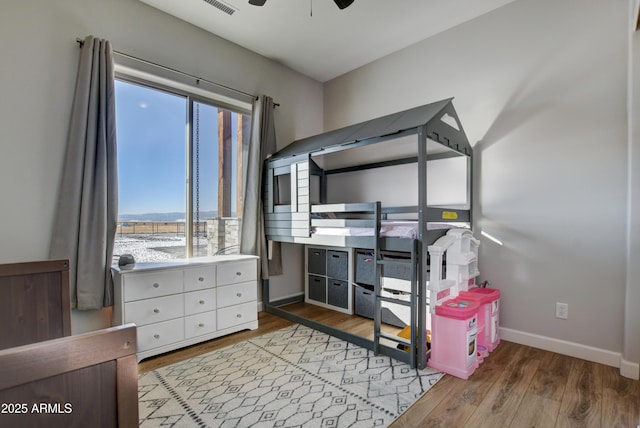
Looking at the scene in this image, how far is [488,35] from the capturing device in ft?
8.77

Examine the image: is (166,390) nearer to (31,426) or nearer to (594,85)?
(31,426)

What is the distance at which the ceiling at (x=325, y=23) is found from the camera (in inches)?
101

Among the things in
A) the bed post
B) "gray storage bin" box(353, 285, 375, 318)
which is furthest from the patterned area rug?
"gray storage bin" box(353, 285, 375, 318)

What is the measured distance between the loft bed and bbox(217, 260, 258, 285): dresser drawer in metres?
0.43

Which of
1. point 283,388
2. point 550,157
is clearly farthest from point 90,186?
point 550,157

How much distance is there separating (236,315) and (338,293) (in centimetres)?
111

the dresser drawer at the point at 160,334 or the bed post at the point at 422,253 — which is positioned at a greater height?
the bed post at the point at 422,253

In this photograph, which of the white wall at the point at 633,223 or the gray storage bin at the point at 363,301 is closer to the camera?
the white wall at the point at 633,223

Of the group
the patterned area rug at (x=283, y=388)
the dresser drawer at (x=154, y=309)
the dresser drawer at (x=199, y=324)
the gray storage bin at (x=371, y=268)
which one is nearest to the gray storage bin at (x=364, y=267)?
the gray storage bin at (x=371, y=268)

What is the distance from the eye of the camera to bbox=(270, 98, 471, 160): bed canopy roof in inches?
87.1

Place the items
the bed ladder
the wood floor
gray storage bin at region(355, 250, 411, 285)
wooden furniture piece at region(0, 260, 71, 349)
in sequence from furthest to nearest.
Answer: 1. gray storage bin at region(355, 250, 411, 285)
2. the bed ladder
3. the wood floor
4. wooden furniture piece at region(0, 260, 71, 349)

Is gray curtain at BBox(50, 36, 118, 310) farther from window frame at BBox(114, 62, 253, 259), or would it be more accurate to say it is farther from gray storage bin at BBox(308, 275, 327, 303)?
gray storage bin at BBox(308, 275, 327, 303)

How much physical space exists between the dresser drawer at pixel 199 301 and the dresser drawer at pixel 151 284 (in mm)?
113

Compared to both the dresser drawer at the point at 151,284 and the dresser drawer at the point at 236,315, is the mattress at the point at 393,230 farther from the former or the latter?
the dresser drawer at the point at 151,284
